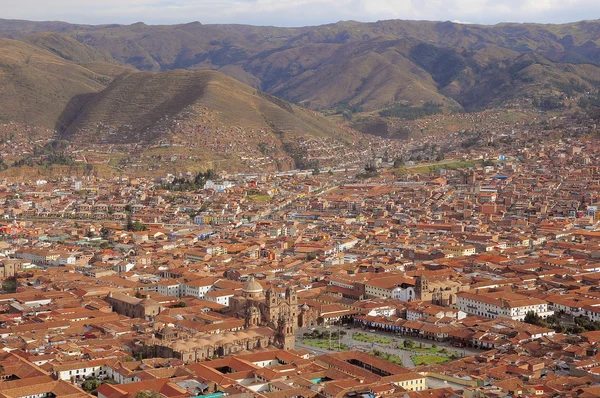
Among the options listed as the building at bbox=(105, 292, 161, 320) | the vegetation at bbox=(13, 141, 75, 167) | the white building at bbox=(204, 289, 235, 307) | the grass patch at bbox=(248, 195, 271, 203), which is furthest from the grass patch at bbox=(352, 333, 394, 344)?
the vegetation at bbox=(13, 141, 75, 167)

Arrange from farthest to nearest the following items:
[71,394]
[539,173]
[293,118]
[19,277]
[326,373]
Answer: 1. [293,118]
2. [539,173]
3. [19,277]
4. [326,373]
5. [71,394]

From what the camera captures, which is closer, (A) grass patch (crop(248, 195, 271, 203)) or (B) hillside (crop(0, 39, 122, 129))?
(A) grass patch (crop(248, 195, 271, 203))

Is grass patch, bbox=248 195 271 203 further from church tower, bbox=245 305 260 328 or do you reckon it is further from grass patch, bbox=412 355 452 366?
grass patch, bbox=412 355 452 366

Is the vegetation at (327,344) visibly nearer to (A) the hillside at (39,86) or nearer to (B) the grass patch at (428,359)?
(B) the grass patch at (428,359)

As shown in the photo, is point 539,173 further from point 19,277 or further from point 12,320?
point 12,320

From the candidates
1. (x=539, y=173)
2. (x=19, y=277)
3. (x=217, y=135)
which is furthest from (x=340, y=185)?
(x=19, y=277)
